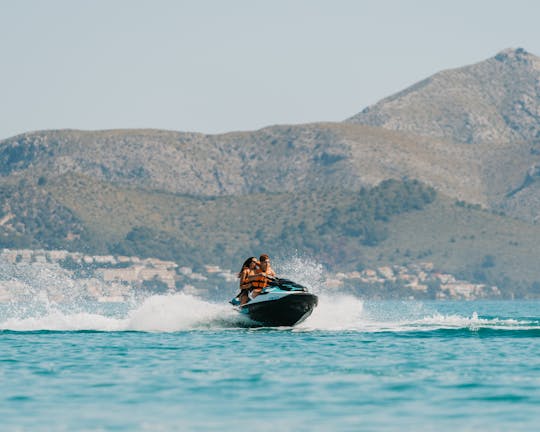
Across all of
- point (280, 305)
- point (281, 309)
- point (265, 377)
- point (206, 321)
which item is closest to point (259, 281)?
point (280, 305)

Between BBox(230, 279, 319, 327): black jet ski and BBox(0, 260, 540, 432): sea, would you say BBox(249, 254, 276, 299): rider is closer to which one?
Answer: BBox(230, 279, 319, 327): black jet ski

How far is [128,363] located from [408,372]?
816cm

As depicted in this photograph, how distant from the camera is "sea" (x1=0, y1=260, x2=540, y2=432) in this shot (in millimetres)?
25016

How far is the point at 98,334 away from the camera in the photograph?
51812 millimetres

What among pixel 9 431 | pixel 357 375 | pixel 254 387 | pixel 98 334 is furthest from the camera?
pixel 98 334

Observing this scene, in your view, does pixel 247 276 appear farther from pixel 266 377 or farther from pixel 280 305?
pixel 266 377

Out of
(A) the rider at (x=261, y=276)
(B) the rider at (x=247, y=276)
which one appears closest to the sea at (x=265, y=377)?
(B) the rider at (x=247, y=276)

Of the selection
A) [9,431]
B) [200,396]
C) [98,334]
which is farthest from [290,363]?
[98,334]

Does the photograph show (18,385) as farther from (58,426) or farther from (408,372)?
(408,372)

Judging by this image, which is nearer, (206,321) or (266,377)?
(266,377)

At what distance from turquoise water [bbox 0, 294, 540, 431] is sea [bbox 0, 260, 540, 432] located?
0.04 metres

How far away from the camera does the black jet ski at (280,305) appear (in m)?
47.3

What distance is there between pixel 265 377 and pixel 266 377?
0.08 ft

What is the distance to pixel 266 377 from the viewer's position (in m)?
32.2
